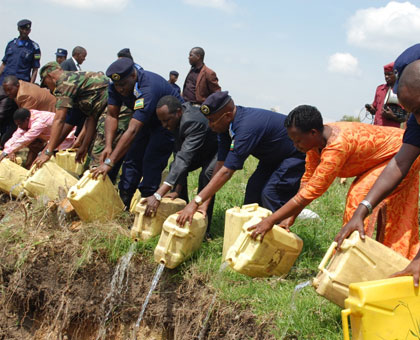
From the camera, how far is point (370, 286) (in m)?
2.58

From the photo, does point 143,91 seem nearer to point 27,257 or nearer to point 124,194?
point 124,194

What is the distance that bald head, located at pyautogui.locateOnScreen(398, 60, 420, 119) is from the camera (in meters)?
2.60

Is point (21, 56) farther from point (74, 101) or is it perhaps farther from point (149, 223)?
point (149, 223)

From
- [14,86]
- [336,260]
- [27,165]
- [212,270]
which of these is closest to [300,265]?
[212,270]

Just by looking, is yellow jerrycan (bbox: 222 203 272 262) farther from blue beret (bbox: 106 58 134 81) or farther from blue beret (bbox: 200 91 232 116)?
blue beret (bbox: 106 58 134 81)

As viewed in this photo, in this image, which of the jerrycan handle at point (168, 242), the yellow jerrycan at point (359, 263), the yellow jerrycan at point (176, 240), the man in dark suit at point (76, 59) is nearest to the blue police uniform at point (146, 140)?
the yellow jerrycan at point (176, 240)

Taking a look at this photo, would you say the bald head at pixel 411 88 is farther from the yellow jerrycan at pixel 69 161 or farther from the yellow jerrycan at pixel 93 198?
the yellow jerrycan at pixel 69 161

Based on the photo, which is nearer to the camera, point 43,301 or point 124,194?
point 43,301

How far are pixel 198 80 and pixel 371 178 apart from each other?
542 centimetres

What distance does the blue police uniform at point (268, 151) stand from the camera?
441cm

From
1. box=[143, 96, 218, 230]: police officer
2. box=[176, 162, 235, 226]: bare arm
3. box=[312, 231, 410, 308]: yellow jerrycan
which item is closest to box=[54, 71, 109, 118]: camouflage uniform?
box=[143, 96, 218, 230]: police officer

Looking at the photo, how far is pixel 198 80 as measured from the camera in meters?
8.67

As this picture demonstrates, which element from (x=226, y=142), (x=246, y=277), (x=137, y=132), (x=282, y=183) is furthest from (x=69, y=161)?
(x=246, y=277)

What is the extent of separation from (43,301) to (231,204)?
263 centimetres
